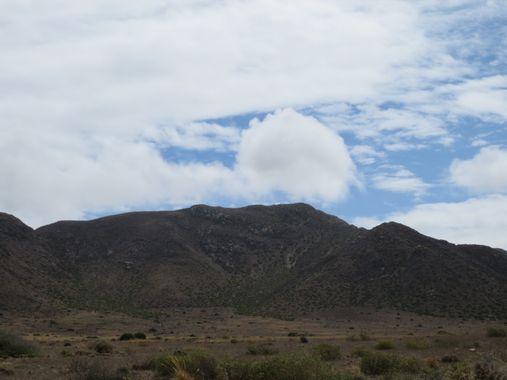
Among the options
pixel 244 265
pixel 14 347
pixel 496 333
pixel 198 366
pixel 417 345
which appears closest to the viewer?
pixel 198 366

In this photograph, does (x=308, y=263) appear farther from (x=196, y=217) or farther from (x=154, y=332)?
(x=154, y=332)

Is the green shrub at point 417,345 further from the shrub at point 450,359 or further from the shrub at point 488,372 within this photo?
the shrub at point 488,372

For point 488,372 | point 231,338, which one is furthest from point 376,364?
point 231,338

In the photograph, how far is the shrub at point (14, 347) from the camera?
30.9 m

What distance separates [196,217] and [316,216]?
27200 mm

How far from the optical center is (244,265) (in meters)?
116

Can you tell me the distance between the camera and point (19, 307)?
7275 centimetres

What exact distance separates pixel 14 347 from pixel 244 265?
279 feet

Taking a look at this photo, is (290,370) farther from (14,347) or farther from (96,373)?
(14,347)

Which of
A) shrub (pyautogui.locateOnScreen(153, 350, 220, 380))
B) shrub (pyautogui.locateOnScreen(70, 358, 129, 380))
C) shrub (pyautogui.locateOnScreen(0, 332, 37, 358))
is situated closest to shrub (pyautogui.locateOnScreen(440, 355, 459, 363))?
shrub (pyautogui.locateOnScreen(153, 350, 220, 380))

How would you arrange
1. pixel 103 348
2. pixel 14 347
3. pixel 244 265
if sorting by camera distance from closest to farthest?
1. pixel 14 347
2. pixel 103 348
3. pixel 244 265

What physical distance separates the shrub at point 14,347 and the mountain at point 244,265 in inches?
1723

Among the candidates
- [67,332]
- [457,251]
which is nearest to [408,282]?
[457,251]

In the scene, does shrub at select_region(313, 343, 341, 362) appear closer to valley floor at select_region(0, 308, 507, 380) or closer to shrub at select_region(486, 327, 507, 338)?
valley floor at select_region(0, 308, 507, 380)
